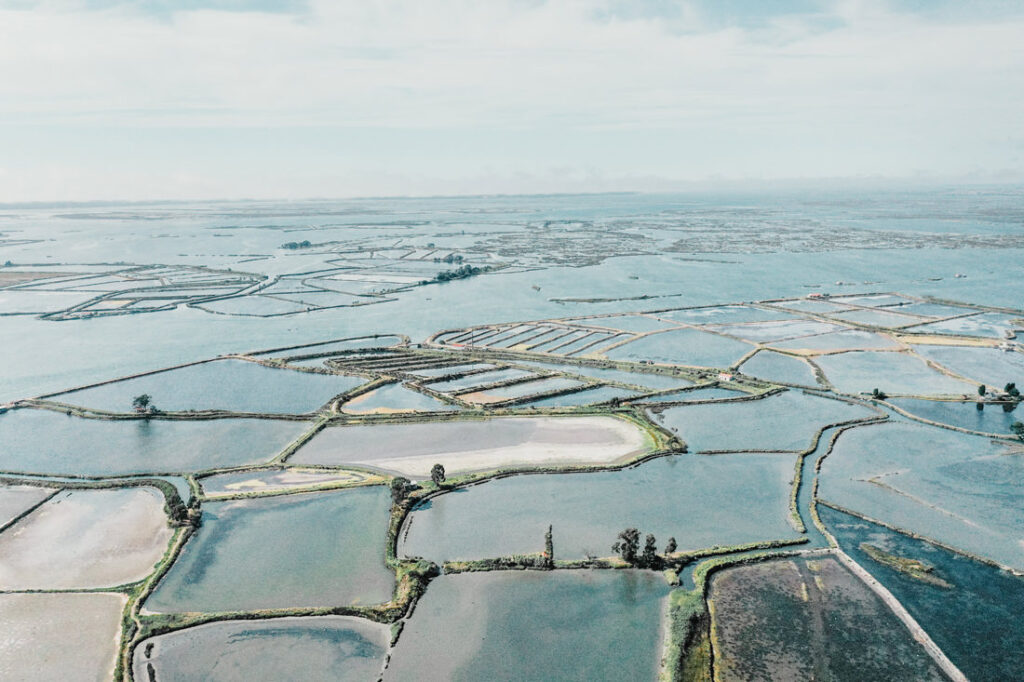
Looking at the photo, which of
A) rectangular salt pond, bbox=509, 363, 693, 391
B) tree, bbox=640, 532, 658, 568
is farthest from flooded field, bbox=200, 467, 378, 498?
rectangular salt pond, bbox=509, 363, 693, 391

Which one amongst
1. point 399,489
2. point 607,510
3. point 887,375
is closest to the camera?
point 607,510

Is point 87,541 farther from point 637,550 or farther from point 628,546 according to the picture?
point 637,550

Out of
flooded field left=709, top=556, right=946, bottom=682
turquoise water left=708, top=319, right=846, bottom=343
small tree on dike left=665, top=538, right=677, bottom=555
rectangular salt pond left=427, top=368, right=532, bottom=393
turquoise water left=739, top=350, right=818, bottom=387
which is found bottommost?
flooded field left=709, top=556, right=946, bottom=682

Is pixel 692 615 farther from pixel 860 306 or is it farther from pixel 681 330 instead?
pixel 860 306

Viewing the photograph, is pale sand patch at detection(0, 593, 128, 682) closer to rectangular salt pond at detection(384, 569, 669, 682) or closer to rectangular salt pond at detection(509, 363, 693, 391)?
rectangular salt pond at detection(384, 569, 669, 682)

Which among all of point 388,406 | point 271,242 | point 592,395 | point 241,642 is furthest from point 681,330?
point 271,242

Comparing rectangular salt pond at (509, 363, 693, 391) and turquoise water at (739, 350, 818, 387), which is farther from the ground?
rectangular salt pond at (509, 363, 693, 391)

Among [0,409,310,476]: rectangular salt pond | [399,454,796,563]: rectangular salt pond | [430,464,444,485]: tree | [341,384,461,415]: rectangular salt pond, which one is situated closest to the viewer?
[399,454,796,563]: rectangular salt pond

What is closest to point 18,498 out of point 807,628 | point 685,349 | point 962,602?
point 807,628
